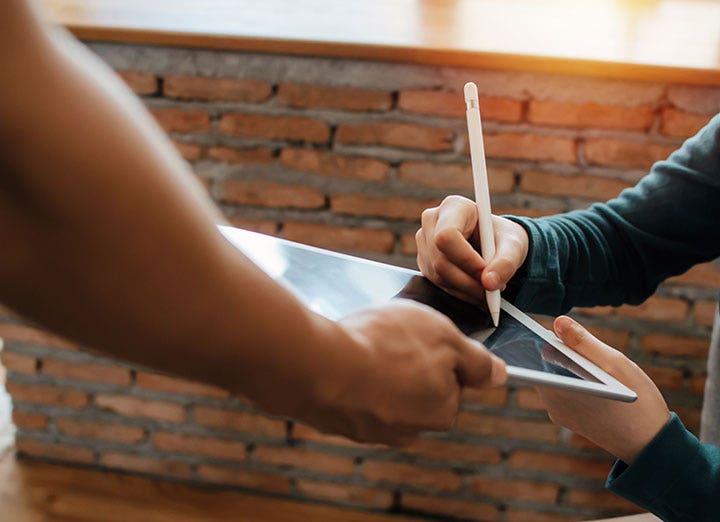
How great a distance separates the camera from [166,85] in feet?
4.44

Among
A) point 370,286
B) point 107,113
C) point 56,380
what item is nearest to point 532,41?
point 370,286

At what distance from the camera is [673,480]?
731 millimetres

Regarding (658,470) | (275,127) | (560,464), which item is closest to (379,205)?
(275,127)

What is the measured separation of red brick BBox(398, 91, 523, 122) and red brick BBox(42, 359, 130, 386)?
32.7 inches

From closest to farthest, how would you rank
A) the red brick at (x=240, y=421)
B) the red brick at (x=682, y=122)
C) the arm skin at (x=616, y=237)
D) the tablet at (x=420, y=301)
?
the tablet at (x=420, y=301) → the arm skin at (x=616, y=237) → the red brick at (x=682, y=122) → the red brick at (x=240, y=421)

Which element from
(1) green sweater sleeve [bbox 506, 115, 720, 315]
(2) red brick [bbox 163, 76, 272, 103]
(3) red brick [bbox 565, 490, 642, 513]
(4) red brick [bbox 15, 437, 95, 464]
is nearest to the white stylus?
(1) green sweater sleeve [bbox 506, 115, 720, 315]

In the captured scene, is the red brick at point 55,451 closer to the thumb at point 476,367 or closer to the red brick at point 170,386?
the red brick at point 170,386

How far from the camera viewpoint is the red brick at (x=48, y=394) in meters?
1.63

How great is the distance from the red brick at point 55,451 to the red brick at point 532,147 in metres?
1.15

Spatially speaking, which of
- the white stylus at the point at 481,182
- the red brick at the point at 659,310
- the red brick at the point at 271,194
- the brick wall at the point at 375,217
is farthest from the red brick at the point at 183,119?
the red brick at the point at 659,310

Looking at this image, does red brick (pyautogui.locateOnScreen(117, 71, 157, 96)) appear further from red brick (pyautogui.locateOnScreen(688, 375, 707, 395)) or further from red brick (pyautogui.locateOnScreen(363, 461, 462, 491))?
red brick (pyautogui.locateOnScreen(688, 375, 707, 395))

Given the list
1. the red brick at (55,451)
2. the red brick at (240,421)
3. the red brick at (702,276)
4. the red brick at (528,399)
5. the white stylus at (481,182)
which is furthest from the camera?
the red brick at (55,451)

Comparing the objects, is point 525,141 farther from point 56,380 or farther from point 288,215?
point 56,380

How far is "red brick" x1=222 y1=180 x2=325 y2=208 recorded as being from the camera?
1.40 meters
